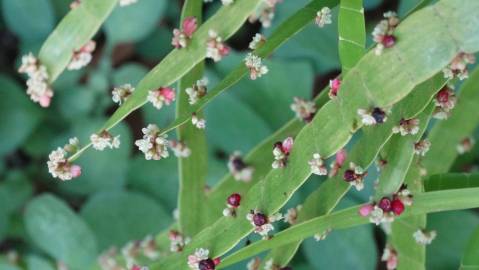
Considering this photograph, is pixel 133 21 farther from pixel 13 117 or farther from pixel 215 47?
pixel 215 47

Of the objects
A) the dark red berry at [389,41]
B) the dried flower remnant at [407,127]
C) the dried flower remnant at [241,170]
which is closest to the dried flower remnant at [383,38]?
the dark red berry at [389,41]

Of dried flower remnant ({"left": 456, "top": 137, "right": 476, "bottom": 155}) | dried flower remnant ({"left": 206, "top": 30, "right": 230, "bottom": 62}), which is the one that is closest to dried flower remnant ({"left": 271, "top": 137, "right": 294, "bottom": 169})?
dried flower remnant ({"left": 206, "top": 30, "right": 230, "bottom": 62})

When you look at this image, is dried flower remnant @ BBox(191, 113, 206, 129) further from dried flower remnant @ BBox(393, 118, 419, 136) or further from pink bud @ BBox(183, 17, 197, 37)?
dried flower remnant @ BBox(393, 118, 419, 136)

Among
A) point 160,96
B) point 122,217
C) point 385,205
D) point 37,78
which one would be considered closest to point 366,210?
point 385,205

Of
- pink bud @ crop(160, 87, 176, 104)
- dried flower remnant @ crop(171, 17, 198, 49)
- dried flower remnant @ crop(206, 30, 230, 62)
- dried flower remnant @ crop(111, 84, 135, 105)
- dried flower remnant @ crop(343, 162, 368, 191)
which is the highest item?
dried flower remnant @ crop(171, 17, 198, 49)

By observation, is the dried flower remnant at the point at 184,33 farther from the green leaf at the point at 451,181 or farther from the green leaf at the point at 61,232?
the green leaf at the point at 61,232

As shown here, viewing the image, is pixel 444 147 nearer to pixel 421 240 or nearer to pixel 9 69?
pixel 421 240
